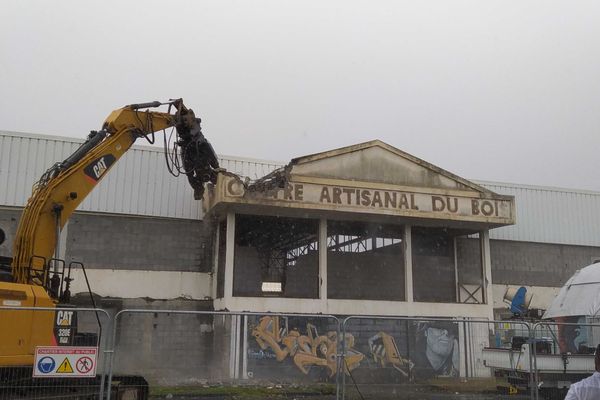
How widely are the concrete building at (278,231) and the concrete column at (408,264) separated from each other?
0.04 meters

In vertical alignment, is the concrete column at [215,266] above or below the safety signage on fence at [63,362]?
above

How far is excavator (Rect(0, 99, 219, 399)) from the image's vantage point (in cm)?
922

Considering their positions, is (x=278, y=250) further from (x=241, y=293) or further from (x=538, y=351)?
(x=538, y=351)

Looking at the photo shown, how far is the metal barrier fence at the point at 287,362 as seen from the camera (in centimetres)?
937

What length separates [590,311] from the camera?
1513 cm

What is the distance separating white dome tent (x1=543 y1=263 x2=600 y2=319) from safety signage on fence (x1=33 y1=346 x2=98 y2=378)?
12.1 meters

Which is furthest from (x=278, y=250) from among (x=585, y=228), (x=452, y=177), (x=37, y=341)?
(x=585, y=228)

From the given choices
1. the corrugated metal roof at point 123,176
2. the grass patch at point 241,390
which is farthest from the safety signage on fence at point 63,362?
the corrugated metal roof at point 123,176

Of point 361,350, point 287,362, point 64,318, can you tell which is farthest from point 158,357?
point 361,350

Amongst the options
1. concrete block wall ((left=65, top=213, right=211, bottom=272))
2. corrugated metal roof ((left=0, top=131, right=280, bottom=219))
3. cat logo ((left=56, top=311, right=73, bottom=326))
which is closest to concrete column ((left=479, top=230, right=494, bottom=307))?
corrugated metal roof ((left=0, top=131, right=280, bottom=219))

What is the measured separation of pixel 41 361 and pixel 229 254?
462 inches

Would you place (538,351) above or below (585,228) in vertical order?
below

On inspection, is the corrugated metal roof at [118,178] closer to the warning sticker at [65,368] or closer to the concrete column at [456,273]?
the concrete column at [456,273]

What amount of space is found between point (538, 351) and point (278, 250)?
35.4 feet
